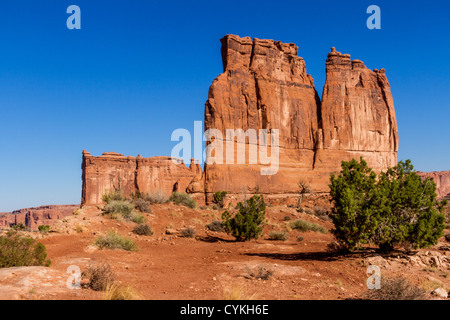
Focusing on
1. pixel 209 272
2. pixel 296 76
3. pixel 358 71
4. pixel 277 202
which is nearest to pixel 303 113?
pixel 296 76

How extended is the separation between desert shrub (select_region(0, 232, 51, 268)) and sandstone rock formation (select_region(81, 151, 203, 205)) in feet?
233

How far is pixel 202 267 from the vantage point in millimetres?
11000

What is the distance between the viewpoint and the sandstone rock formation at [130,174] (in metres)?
81.1

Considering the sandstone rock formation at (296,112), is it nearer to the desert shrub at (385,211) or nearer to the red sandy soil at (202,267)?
the red sandy soil at (202,267)

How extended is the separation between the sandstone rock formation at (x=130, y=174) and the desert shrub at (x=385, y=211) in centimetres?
6925

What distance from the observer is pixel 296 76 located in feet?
194

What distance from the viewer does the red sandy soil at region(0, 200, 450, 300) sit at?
754cm

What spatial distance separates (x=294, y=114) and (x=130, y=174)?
154ft

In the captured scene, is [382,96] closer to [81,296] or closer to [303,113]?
[303,113]

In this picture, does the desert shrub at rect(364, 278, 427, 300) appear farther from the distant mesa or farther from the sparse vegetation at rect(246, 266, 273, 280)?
the distant mesa

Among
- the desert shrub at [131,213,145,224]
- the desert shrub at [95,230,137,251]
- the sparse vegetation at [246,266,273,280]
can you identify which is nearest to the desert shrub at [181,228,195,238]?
the desert shrub at [131,213,145,224]

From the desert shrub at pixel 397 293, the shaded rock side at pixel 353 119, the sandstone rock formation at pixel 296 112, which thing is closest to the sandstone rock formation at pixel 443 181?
the shaded rock side at pixel 353 119

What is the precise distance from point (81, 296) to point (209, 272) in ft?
14.3

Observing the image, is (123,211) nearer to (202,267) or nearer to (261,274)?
(202,267)
